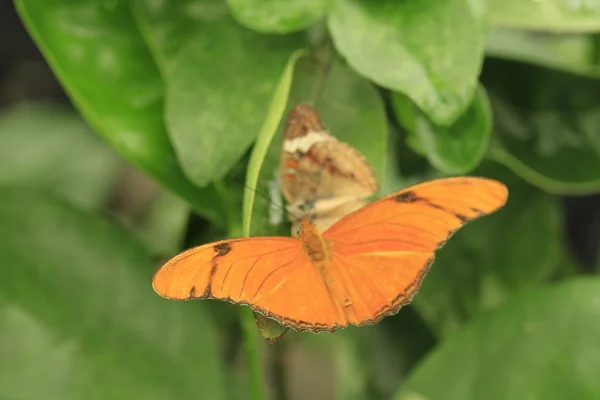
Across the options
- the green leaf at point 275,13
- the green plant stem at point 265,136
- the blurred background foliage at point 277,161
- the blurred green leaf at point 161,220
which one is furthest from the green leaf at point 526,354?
the blurred green leaf at point 161,220

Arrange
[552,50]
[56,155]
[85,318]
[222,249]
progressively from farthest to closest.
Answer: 1. [56,155]
2. [552,50]
3. [85,318]
4. [222,249]

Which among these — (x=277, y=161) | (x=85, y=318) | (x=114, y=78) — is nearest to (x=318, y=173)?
(x=277, y=161)

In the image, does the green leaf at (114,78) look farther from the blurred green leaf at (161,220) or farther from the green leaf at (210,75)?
the blurred green leaf at (161,220)

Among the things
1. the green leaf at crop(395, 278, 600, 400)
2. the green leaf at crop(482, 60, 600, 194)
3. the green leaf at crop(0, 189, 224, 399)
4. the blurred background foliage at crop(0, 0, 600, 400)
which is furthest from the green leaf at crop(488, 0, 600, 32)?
the green leaf at crop(0, 189, 224, 399)

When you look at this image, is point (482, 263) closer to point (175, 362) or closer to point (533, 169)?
point (533, 169)

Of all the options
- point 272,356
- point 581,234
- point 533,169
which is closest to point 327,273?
point 533,169

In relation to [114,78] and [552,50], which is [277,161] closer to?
[114,78]
